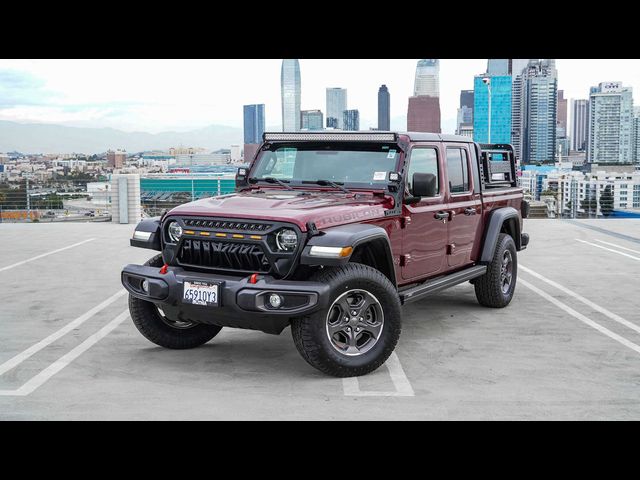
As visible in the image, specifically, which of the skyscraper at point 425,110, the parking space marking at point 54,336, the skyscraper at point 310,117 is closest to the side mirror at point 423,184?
the skyscraper at point 310,117

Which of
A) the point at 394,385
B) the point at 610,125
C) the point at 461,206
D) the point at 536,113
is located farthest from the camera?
the point at 536,113

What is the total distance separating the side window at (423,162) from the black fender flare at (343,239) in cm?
96

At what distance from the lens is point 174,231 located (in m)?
6.37

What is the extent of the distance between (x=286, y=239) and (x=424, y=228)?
1.86 metres

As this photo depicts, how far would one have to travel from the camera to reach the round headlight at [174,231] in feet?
20.7

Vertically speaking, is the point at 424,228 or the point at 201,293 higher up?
the point at 424,228

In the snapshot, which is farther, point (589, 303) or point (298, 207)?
point (589, 303)

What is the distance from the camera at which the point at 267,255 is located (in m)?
5.80

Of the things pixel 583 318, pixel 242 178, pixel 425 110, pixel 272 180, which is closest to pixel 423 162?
pixel 272 180

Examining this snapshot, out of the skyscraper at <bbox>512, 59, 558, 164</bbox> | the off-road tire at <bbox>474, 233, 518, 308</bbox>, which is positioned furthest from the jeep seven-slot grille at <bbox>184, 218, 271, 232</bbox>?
the skyscraper at <bbox>512, 59, 558, 164</bbox>

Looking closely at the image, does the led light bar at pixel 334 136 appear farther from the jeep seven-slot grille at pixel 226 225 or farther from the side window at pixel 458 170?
the jeep seven-slot grille at pixel 226 225

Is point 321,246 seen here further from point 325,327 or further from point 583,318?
point 583,318

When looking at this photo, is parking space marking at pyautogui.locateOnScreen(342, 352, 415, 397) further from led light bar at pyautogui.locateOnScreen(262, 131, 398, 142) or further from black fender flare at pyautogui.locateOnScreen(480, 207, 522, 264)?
black fender flare at pyautogui.locateOnScreen(480, 207, 522, 264)

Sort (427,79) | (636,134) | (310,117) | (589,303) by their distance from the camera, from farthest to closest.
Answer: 1. (636,134)
2. (427,79)
3. (310,117)
4. (589,303)
